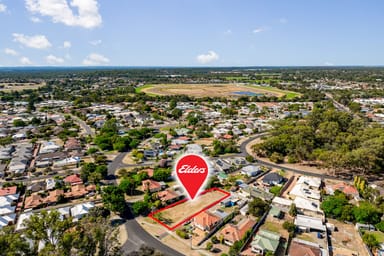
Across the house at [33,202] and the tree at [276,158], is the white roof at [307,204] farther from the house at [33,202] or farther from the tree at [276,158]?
the house at [33,202]

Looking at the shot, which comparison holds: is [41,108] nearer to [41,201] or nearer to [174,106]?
[174,106]

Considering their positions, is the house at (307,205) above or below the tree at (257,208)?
below

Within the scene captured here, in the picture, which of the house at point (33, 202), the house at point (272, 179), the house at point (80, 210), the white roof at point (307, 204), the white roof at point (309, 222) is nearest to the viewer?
the white roof at point (309, 222)

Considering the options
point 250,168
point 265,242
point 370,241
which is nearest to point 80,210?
point 265,242

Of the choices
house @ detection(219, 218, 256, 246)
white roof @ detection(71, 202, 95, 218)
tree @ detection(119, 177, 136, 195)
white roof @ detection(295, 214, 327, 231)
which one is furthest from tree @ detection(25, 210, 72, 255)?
white roof @ detection(295, 214, 327, 231)

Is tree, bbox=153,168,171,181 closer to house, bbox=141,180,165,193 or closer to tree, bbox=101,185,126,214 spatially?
house, bbox=141,180,165,193

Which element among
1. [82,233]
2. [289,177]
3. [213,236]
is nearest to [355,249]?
[213,236]

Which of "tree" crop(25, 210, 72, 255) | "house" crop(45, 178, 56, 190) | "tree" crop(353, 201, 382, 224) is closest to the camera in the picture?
"tree" crop(25, 210, 72, 255)

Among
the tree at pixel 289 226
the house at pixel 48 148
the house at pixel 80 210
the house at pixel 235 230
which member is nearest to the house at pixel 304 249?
the tree at pixel 289 226
